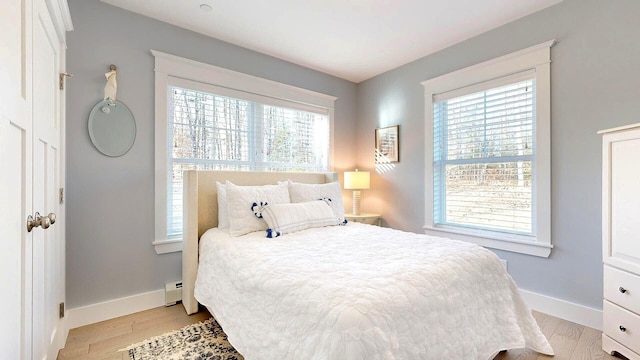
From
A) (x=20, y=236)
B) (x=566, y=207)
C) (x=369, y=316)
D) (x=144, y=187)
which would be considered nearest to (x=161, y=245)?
(x=144, y=187)

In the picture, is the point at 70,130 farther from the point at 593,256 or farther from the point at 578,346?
the point at 593,256

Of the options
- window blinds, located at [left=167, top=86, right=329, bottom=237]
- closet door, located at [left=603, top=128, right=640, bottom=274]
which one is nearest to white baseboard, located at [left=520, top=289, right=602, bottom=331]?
closet door, located at [left=603, top=128, right=640, bottom=274]

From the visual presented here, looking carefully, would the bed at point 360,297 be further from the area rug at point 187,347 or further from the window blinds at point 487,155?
the window blinds at point 487,155

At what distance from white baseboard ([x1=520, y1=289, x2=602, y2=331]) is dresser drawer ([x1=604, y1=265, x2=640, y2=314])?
0.48 metres

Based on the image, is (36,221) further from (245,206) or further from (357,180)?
(357,180)

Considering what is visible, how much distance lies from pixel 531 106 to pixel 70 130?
3780 mm

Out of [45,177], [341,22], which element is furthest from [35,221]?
[341,22]

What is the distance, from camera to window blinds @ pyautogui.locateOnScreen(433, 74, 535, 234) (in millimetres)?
2584

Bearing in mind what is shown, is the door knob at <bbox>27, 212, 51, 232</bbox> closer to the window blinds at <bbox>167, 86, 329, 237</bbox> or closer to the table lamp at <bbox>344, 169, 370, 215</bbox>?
the window blinds at <bbox>167, 86, 329, 237</bbox>

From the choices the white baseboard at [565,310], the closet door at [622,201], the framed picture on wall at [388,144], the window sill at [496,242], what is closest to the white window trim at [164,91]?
the framed picture on wall at [388,144]

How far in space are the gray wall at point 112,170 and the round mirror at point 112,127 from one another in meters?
0.04

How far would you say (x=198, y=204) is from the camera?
8.41ft

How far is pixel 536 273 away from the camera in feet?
8.18

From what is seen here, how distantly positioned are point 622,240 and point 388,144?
2.32 metres
